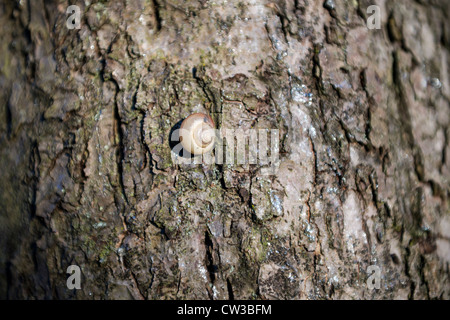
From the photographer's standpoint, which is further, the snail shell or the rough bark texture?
the rough bark texture

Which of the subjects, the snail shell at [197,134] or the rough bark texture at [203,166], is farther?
the rough bark texture at [203,166]

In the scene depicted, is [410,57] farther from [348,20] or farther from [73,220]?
[73,220]

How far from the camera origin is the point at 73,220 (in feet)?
5.91

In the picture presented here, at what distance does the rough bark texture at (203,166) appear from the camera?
5.78ft

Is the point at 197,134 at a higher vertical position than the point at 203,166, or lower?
higher

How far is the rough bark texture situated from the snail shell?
0.28ft

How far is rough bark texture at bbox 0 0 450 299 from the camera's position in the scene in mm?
1763

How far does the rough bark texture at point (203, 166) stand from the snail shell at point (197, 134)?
85mm

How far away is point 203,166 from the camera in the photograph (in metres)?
1.76

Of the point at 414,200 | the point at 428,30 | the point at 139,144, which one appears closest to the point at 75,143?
the point at 139,144

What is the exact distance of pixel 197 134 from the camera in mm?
1654

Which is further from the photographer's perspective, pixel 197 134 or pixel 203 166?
pixel 203 166

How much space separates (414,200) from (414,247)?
0.25 metres

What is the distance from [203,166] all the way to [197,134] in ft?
0.59
